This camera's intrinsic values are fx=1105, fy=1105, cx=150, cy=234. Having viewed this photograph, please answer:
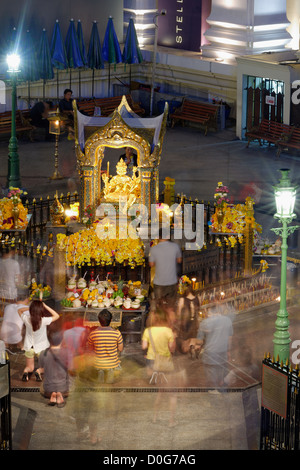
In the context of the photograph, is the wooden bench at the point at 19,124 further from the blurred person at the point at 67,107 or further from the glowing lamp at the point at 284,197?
the glowing lamp at the point at 284,197

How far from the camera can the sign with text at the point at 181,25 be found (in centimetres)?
4456

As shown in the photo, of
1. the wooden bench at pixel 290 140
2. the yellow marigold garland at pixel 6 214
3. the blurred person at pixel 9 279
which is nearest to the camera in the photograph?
the blurred person at pixel 9 279

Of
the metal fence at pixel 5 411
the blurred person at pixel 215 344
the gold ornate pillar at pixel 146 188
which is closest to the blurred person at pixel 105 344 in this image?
the blurred person at pixel 215 344

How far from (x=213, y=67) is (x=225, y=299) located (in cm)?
1956

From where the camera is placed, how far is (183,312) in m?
20.9

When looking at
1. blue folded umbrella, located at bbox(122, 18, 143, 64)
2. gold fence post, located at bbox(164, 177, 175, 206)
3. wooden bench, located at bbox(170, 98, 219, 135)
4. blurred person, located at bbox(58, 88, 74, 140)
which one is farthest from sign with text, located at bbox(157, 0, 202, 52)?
gold fence post, located at bbox(164, 177, 175, 206)

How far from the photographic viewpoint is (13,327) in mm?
20000

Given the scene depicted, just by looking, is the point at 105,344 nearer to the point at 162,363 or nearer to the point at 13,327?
the point at 162,363

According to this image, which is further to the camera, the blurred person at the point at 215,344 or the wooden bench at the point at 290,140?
the wooden bench at the point at 290,140

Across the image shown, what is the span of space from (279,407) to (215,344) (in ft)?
9.90

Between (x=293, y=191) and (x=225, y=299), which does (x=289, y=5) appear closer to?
(x=225, y=299)

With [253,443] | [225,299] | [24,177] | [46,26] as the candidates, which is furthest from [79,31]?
[253,443]

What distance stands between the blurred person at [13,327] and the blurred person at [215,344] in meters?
3.24
